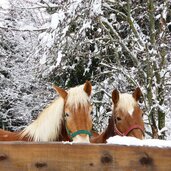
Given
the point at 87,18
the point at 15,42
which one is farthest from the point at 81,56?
the point at 15,42

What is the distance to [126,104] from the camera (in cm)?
509

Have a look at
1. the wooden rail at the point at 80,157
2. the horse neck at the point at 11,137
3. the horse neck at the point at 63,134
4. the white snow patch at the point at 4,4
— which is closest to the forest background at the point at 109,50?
the white snow patch at the point at 4,4

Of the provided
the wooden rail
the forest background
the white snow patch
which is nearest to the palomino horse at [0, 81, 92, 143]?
the wooden rail

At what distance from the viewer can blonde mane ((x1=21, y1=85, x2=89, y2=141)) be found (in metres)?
4.64

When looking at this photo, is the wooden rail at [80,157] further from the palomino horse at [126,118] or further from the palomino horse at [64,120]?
the palomino horse at [126,118]

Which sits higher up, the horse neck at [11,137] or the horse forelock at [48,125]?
the horse forelock at [48,125]

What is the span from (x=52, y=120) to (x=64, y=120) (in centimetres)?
14

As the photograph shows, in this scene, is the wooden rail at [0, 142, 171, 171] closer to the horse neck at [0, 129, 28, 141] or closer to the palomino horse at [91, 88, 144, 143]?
the horse neck at [0, 129, 28, 141]

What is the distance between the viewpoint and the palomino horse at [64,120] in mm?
4520

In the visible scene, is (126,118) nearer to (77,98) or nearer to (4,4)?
(77,98)

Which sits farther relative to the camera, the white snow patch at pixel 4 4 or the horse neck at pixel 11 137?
the white snow patch at pixel 4 4

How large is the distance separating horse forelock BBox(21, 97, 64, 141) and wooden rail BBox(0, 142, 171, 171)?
8.74ft

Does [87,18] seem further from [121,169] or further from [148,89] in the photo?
[121,169]

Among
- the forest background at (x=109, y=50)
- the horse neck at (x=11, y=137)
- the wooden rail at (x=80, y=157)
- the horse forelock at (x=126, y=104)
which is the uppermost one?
the forest background at (x=109, y=50)
